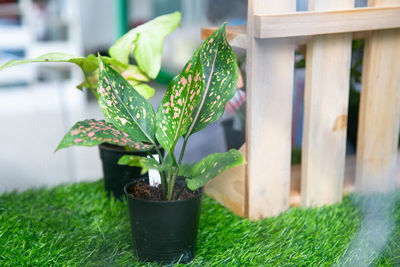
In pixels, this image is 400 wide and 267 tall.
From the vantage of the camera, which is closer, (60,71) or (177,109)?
(177,109)

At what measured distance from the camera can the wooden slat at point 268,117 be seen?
109cm

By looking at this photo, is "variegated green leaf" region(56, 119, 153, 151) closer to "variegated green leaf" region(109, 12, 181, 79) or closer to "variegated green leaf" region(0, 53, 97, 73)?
"variegated green leaf" region(0, 53, 97, 73)

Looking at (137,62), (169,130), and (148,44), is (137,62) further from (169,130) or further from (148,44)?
(169,130)

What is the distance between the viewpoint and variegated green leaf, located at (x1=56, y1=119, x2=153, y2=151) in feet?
2.76

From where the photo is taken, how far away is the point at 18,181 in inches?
60.5

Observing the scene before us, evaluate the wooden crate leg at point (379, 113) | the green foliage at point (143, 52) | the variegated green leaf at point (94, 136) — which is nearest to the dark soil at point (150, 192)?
the variegated green leaf at point (94, 136)

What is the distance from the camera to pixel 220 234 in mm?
1121

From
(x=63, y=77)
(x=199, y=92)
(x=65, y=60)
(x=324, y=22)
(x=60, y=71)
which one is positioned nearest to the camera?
(x=199, y=92)

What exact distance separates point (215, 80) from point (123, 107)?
0.64 feet

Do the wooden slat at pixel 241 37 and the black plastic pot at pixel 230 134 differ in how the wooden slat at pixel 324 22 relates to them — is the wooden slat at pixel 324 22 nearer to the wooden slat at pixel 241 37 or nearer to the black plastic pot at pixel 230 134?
the wooden slat at pixel 241 37

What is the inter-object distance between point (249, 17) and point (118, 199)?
637mm

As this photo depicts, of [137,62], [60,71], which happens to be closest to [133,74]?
[137,62]

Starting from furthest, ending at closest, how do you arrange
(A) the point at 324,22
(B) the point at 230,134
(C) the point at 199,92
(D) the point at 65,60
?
1. (B) the point at 230,134
2. (A) the point at 324,22
3. (D) the point at 65,60
4. (C) the point at 199,92

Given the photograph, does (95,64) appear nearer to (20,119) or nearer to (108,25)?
(20,119)
